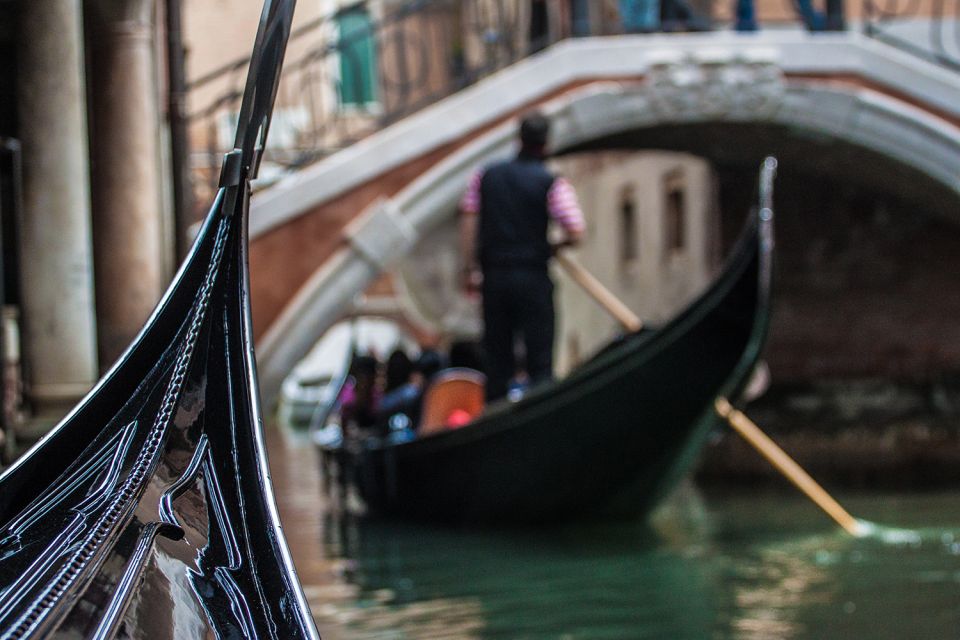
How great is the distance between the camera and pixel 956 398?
7.16 m

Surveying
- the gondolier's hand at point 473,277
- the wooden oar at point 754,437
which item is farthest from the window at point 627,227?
the gondolier's hand at point 473,277

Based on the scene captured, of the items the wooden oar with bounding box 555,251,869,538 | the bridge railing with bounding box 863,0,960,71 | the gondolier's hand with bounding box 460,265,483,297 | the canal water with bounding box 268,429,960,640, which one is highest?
the bridge railing with bounding box 863,0,960,71

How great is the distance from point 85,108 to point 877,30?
286 centimetres

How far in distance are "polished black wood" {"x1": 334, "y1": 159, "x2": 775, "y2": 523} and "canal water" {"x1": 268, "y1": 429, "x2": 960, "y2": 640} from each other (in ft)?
0.34

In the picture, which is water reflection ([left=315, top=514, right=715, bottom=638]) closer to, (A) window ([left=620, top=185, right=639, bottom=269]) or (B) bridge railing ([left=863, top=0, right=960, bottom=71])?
(B) bridge railing ([left=863, top=0, right=960, bottom=71])

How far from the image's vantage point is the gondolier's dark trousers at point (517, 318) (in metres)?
4.76

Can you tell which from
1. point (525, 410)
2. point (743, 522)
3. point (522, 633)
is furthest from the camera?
point (743, 522)

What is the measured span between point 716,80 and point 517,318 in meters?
1.43

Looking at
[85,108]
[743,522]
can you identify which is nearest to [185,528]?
[85,108]

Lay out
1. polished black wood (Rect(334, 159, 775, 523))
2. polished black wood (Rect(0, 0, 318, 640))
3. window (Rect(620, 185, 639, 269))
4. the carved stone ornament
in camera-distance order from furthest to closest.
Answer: window (Rect(620, 185, 639, 269))
the carved stone ornament
polished black wood (Rect(334, 159, 775, 523))
polished black wood (Rect(0, 0, 318, 640))

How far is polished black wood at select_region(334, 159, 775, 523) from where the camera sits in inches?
183

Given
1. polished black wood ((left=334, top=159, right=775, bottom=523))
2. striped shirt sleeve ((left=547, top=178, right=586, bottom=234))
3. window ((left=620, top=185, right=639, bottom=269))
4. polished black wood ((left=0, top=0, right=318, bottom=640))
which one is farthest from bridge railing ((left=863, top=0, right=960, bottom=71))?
polished black wood ((left=0, top=0, right=318, bottom=640))

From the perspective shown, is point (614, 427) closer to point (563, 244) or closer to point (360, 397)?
point (563, 244)

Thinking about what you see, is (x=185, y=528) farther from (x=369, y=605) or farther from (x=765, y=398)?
(x=765, y=398)
